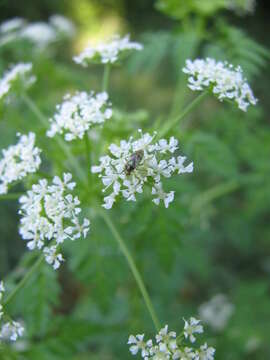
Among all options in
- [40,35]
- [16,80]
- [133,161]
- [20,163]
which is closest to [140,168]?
[133,161]

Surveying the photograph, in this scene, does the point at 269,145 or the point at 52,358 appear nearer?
the point at 52,358

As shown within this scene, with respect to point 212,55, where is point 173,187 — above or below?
below

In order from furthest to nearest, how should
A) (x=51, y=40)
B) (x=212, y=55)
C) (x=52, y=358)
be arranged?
1. (x=51, y=40)
2. (x=212, y=55)
3. (x=52, y=358)

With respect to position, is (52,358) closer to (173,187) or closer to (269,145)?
(173,187)

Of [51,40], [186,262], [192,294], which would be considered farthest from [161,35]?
[192,294]

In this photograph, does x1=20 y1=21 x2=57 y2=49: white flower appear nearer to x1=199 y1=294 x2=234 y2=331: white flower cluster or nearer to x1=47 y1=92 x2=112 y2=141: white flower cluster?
x1=47 y1=92 x2=112 y2=141: white flower cluster

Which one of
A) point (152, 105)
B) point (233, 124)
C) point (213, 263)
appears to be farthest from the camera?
point (152, 105)

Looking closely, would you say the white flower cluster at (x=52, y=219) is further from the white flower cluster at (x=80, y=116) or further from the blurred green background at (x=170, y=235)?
the blurred green background at (x=170, y=235)

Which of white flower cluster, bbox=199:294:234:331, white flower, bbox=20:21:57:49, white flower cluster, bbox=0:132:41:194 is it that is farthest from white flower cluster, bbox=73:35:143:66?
white flower cluster, bbox=199:294:234:331
